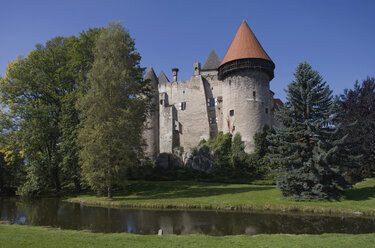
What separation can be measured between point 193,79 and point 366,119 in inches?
926

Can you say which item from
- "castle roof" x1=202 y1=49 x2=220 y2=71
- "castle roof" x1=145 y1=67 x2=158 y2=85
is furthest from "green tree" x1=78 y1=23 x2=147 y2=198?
"castle roof" x1=202 y1=49 x2=220 y2=71

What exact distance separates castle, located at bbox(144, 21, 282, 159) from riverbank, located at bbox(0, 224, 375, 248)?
20.2 m

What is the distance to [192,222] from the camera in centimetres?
1248

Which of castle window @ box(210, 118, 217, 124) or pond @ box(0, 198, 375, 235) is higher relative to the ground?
castle window @ box(210, 118, 217, 124)

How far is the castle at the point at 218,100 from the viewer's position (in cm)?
3253

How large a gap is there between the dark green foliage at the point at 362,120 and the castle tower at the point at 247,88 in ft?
33.1

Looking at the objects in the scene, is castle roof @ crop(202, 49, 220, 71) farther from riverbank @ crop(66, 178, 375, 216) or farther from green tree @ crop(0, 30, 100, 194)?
riverbank @ crop(66, 178, 375, 216)

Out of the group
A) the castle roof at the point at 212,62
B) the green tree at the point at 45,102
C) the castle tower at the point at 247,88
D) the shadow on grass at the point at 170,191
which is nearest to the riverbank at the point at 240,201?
the shadow on grass at the point at 170,191

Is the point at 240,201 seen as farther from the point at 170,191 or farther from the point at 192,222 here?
the point at 170,191

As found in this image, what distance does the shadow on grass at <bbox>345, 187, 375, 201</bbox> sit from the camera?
16.6 meters

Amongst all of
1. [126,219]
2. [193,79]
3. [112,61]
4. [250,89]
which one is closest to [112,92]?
[112,61]

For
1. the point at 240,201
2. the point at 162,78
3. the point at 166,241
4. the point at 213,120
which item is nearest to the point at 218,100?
the point at 213,120

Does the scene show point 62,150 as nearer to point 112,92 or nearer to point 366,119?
point 112,92

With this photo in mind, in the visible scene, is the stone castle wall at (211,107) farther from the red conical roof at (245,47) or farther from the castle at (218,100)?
the red conical roof at (245,47)
